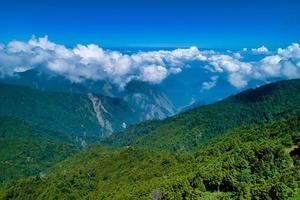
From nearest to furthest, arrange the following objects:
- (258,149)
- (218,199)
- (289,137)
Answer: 1. (218,199)
2. (258,149)
3. (289,137)

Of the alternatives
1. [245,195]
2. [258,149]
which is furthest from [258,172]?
[245,195]

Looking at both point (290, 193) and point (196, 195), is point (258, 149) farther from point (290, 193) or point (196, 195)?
point (290, 193)

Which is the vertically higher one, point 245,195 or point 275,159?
point 275,159

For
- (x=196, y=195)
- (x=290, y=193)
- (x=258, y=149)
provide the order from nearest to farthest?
(x=290, y=193) → (x=196, y=195) → (x=258, y=149)

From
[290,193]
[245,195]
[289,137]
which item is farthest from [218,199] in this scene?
[289,137]

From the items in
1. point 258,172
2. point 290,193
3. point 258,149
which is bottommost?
point 290,193

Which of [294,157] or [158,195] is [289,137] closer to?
[294,157]

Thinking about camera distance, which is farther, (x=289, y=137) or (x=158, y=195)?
(x=289, y=137)

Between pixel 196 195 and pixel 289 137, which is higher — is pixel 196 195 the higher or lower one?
the lower one

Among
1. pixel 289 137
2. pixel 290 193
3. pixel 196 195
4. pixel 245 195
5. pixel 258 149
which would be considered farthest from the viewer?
pixel 289 137
